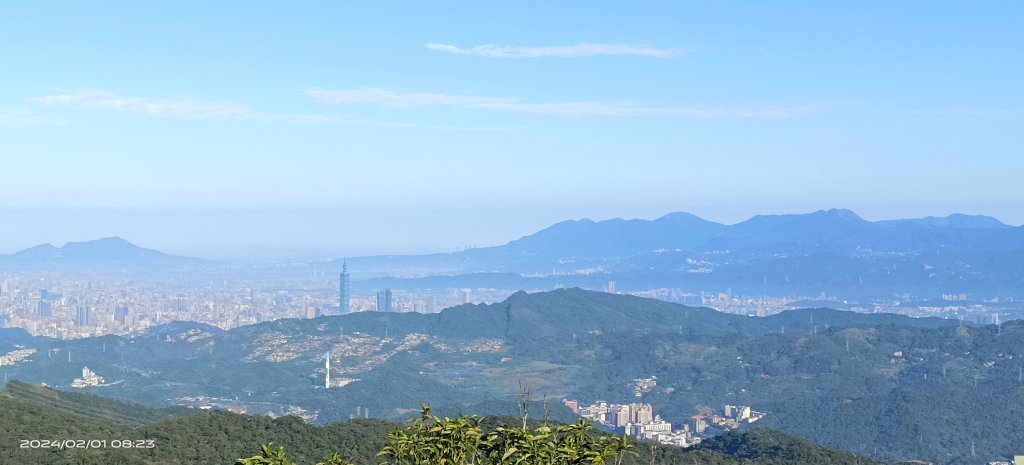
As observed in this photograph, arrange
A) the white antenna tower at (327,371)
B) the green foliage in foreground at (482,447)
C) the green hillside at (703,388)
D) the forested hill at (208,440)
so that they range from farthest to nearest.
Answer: the white antenna tower at (327,371), the green hillside at (703,388), the forested hill at (208,440), the green foliage in foreground at (482,447)

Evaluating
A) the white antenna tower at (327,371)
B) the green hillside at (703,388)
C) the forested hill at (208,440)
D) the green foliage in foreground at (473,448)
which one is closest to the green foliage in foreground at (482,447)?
the green foliage in foreground at (473,448)

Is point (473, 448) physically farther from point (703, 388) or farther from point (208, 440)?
point (703, 388)

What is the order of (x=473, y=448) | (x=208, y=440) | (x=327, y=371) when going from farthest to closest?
(x=327, y=371)
(x=208, y=440)
(x=473, y=448)

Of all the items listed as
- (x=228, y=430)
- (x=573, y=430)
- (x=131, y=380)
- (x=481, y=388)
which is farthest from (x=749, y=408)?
(x=573, y=430)

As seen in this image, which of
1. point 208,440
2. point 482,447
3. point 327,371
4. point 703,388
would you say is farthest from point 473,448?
point 327,371

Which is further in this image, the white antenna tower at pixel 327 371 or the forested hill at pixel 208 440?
the white antenna tower at pixel 327 371

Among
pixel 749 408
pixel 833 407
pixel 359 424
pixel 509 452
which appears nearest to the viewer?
pixel 509 452

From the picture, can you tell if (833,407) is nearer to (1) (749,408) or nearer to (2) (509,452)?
(1) (749,408)

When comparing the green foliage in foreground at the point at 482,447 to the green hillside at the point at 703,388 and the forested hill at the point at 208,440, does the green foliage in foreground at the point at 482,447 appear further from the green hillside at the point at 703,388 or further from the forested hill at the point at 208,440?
the green hillside at the point at 703,388
